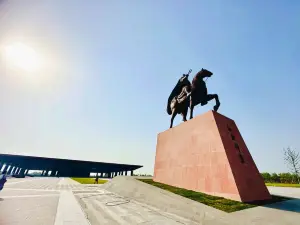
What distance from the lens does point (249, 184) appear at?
8805 mm

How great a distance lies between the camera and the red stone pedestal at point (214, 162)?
27.3 ft

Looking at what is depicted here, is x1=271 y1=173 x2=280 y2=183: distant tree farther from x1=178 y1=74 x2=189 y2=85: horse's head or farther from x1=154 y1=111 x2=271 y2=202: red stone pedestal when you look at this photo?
x1=178 y1=74 x2=189 y2=85: horse's head

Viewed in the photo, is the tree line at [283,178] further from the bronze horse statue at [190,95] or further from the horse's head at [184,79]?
the horse's head at [184,79]

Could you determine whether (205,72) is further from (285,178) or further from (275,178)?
(285,178)

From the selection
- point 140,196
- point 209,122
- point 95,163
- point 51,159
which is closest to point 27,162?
point 51,159

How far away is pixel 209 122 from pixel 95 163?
201ft

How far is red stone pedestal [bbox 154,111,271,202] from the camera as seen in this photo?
8328 mm

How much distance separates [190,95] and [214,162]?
5.69 meters

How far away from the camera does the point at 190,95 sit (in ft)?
43.2

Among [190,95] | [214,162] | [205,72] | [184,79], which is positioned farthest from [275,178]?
[214,162]

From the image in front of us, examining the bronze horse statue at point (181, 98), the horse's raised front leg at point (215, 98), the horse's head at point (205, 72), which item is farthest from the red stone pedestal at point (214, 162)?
the horse's head at point (205, 72)

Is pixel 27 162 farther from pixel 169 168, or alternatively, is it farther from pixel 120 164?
pixel 169 168

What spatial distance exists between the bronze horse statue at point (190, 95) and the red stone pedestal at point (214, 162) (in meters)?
1.72

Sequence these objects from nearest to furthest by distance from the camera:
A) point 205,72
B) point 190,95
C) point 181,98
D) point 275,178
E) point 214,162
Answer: point 214,162, point 205,72, point 190,95, point 181,98, point 275,178
